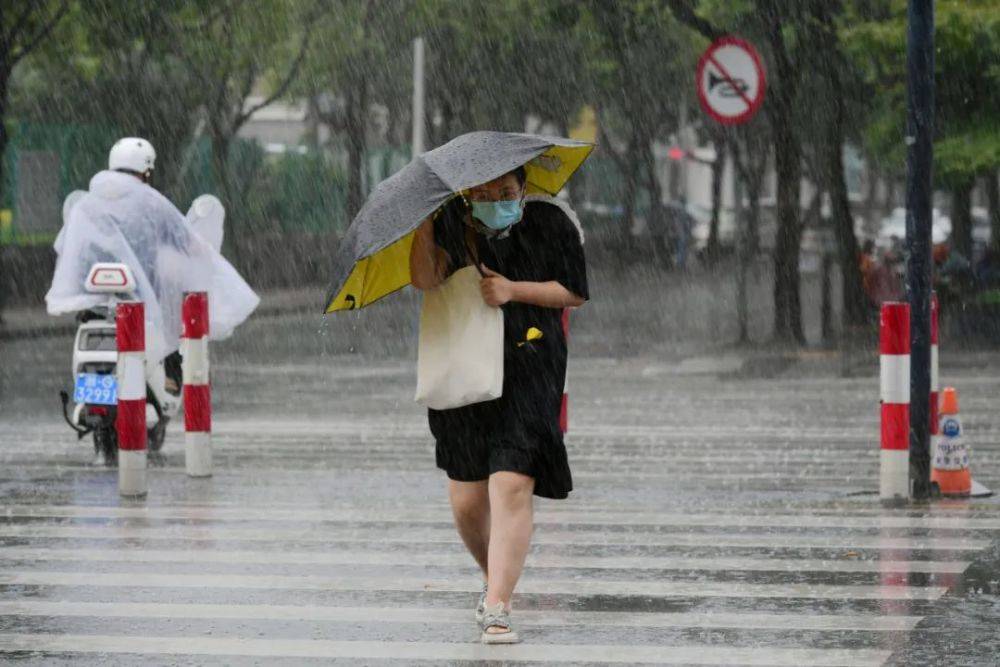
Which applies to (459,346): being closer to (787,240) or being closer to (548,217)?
(548,217)

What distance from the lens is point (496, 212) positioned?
7137 millimetres

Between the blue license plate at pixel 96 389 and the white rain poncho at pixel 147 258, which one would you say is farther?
the white rain poncho at pixel 147 258

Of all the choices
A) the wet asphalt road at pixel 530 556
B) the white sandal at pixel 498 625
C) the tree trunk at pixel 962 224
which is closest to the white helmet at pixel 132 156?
the wet asphalt road at pixel 530 556

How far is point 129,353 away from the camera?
10984 mm

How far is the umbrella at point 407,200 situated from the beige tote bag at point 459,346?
0.66ft

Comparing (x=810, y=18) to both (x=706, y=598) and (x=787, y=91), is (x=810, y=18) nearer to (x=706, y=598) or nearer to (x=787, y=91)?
(x=787, y=91)

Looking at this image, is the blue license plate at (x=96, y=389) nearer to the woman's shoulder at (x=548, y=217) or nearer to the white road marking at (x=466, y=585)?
the white road marking at (x=466, y=585)

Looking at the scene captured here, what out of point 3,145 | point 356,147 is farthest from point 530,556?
point 356,147

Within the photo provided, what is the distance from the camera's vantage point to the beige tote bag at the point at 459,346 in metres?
7.11

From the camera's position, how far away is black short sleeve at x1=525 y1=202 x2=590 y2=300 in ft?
23.8

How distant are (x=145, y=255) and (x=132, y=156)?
594 millimetres

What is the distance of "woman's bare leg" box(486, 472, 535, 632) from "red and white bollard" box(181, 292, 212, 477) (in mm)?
4818

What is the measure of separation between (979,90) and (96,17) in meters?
13.2

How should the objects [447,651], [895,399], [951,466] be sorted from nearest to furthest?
[447,651]
[895,399]
[951,466]
